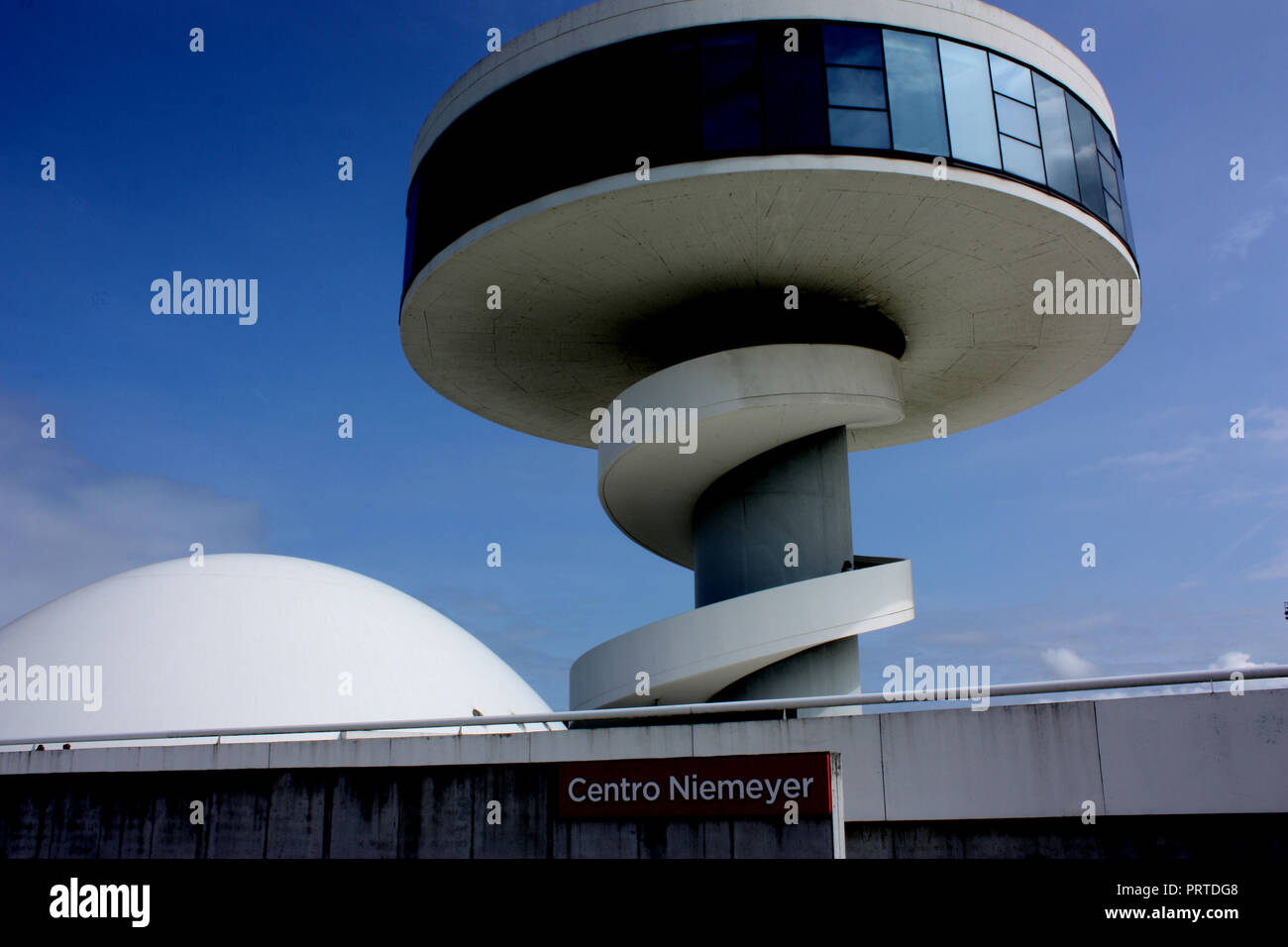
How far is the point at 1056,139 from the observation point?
18.5m

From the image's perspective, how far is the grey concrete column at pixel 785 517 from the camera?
2073 cm

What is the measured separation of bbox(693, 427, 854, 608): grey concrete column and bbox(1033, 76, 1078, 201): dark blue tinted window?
599 cm


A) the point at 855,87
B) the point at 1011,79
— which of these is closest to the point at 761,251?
the point at 855,87

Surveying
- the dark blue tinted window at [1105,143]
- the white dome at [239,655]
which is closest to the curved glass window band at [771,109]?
the dark blue tinted window at [1105,143]

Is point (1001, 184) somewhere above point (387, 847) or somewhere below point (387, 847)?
above

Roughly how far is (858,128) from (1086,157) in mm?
5101

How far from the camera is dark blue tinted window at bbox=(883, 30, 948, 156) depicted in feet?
55.5

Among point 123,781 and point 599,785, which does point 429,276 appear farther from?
point 599,785

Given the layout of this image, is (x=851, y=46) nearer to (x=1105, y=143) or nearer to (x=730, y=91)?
(x=730, y=91)

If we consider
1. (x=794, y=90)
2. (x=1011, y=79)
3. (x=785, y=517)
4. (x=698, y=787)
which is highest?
(x=1011, y=79)
